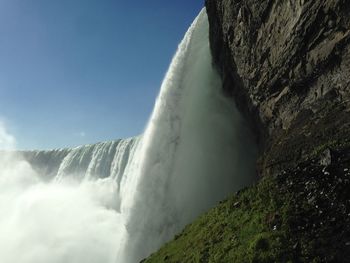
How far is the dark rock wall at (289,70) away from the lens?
2542 cm

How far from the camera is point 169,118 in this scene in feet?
147

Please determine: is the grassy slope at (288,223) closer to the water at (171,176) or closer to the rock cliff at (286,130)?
the rock cliff at (286,130)

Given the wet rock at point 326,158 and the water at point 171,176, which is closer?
the wet rock at point 326,158

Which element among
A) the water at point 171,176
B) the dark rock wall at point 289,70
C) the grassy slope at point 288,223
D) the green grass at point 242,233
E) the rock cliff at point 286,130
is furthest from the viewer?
the water at point 171,176

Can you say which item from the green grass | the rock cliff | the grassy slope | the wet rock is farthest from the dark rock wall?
the green grass

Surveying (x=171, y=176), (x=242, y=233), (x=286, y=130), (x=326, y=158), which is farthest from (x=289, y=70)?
(x=242, y=233)

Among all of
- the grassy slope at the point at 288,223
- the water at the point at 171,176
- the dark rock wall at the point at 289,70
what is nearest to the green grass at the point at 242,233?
the grassy slope at the point at 288,223

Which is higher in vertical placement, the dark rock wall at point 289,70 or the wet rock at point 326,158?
the dark rock wall at point 289,70

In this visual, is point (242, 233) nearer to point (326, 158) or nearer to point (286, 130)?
point (326, 158)

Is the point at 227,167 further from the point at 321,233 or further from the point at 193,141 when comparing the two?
the point at 321,233

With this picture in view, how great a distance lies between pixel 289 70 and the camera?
104 ft

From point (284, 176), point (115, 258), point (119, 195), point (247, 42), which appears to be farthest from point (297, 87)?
point (119, 195)

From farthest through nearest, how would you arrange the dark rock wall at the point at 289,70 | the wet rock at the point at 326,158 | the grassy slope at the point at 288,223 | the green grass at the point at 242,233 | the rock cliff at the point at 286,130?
the dark rock wall at the point at 289,70 < the wet rock at the point at 326,158 < the green grass at the point at 242,233 < the rock cliff at the point at 286,130 < the grassy slope at the point at 288,223

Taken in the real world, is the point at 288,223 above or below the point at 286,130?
below
